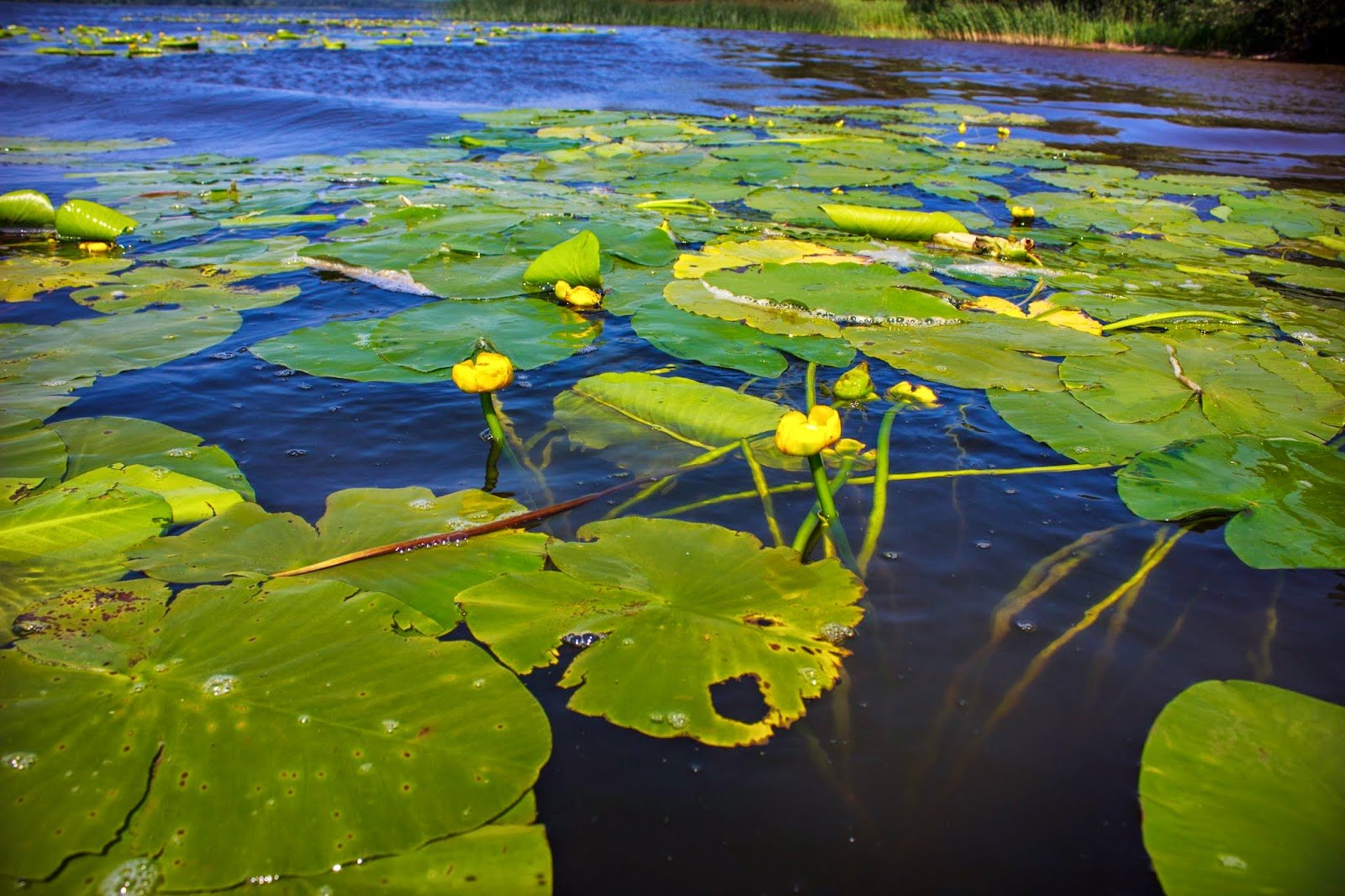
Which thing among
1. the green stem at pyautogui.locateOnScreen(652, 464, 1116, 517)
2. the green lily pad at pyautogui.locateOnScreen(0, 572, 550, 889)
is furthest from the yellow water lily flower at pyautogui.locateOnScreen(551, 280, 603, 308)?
the green lily pad at pyautogui.locateOnScreen(0, 572, 550, 889)

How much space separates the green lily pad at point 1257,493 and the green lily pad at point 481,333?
5.13 feet

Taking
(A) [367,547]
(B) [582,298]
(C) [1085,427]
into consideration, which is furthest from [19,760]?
(C) [1085,427]

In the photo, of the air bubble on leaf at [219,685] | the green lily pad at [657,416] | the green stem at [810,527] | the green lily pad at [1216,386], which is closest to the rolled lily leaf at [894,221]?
the green lily pad at [1216,386]

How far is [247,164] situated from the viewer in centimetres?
546

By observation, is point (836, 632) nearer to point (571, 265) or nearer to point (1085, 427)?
point (1085, 427)

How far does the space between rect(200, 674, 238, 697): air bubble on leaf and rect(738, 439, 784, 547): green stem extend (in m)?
0.96

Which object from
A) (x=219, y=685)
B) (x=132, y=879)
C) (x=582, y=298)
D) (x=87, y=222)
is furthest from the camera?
(x=87, y=222)

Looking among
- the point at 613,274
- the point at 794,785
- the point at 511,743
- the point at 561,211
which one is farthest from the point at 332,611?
the point at 561,211

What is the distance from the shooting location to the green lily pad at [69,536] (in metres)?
1.29

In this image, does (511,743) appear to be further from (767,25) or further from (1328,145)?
(767,25)

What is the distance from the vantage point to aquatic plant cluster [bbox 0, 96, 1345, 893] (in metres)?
0.94

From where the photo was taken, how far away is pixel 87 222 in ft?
10.9

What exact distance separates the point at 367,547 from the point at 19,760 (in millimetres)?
583

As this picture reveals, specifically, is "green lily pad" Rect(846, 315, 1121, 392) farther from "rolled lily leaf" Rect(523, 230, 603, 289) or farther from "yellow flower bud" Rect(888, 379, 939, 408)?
"rolled lily leaf" Rect(523, 230, 603, 289)
